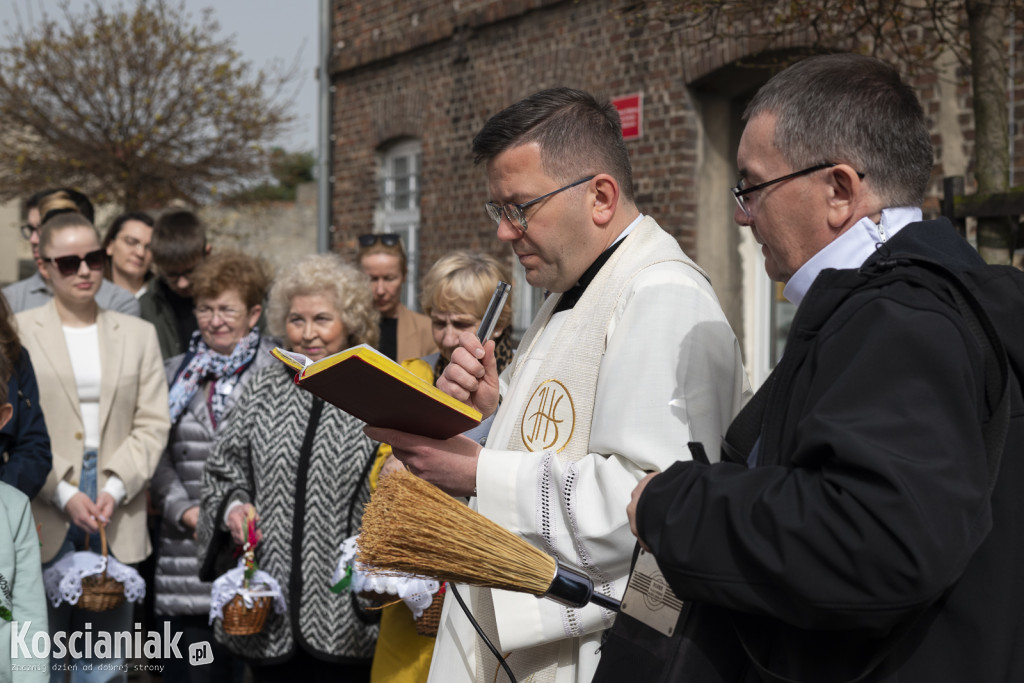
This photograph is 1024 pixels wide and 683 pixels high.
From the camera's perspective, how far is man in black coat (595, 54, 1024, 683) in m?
1.37

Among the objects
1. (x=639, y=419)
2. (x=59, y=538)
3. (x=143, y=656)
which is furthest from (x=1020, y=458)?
(x=143, y=656)

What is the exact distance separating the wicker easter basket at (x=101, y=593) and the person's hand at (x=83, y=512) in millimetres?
237

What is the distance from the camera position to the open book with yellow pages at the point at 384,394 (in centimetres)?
198

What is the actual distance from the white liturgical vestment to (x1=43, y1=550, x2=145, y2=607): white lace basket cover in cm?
212

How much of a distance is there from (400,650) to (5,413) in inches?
64.0

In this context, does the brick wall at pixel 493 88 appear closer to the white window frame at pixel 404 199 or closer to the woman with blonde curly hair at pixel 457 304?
the white window frame at pixel 404 199

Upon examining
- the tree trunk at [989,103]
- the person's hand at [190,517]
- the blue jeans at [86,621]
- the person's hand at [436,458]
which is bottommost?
the blue jeans at [86,621]

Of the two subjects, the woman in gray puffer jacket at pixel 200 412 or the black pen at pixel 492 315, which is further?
the woman in gray puffer jacket at pixel 200 412

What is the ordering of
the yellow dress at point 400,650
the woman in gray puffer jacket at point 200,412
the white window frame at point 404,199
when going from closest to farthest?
the yellow dress at point 400,650 < the woman in gray puffer jacket at point 200,412 < the white window frame at point 404,199

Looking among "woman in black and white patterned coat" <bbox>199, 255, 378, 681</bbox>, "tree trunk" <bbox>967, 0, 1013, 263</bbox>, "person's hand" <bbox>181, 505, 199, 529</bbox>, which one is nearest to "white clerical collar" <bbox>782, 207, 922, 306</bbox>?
"tree trunk" <bbox>967, 0, 1013, 263</bbox>

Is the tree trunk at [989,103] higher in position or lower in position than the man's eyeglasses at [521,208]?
higher

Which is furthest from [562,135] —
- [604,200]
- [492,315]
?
[492,315]

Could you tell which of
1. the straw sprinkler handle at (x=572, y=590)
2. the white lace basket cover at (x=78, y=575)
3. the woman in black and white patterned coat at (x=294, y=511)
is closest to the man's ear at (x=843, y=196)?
the straw sprinkler handle at (x=572, y=590)

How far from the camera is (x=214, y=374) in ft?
15.5
